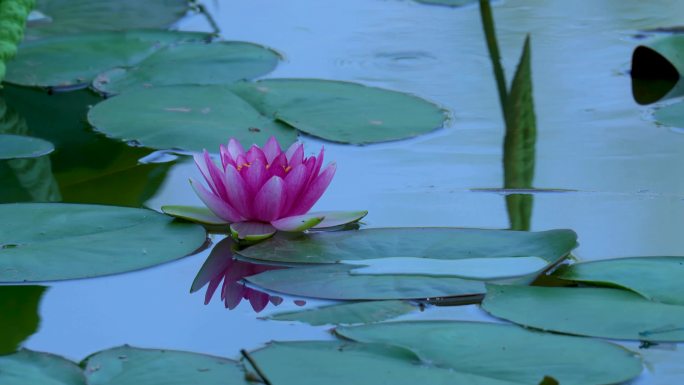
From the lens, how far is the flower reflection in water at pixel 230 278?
1.47 metres

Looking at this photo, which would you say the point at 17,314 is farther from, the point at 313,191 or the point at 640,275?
the point at 640,275

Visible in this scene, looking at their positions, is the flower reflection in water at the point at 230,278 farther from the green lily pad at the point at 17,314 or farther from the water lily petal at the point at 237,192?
the green lily pad at the point at 17,314

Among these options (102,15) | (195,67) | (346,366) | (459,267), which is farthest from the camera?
(102,15)

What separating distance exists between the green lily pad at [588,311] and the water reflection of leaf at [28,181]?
2.86 ft

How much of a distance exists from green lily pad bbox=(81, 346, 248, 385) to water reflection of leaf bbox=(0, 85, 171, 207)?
2.00 ft

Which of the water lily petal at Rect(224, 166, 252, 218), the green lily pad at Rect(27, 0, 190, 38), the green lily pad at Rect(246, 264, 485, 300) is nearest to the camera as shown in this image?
the green lily pad at Rect(246, 264, 485, 300)

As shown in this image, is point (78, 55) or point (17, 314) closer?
point (17, 314)

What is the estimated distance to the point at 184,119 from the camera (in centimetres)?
222

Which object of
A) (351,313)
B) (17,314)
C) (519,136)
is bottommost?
(17,314)

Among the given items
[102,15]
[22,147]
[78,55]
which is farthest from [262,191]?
[102,15]

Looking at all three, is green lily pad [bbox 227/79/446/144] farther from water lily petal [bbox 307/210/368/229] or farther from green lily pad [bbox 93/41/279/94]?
water lily petal [bbox 307/210/368/229]

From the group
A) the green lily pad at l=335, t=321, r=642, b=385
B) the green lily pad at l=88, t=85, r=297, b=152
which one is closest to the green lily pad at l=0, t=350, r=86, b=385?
the green lily pad at l=335, t=321, r=642, b=385

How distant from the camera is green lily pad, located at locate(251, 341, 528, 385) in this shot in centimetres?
119

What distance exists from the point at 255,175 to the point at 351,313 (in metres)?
0.36
